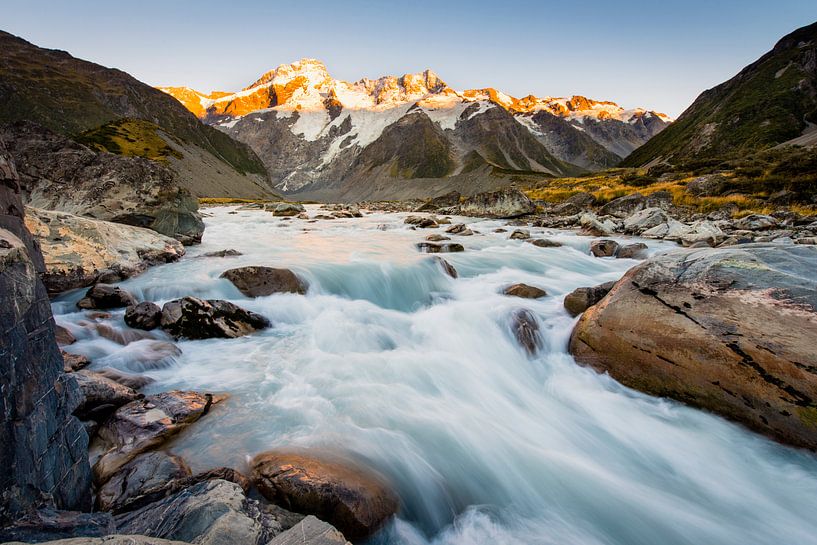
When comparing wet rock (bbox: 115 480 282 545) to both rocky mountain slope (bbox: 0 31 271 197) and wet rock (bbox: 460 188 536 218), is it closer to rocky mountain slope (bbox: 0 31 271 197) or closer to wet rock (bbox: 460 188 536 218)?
wet rock (bbox: 460 188 536 218)

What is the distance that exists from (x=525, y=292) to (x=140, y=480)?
8.14 metres

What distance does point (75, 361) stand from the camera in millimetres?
4879

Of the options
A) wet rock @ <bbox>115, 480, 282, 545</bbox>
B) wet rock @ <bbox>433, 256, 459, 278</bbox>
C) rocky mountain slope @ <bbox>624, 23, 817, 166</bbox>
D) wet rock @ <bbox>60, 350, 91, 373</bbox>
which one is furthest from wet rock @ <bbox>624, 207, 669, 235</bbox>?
rocky mountain slope @ <bbox>624, 23, 817, 166</bbox>

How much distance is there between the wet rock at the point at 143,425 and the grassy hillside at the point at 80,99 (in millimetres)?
105481

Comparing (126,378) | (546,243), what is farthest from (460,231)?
(126,378)

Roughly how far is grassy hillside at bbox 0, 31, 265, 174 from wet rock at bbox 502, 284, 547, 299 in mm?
104307

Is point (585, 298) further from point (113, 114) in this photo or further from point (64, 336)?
point (113, 114)

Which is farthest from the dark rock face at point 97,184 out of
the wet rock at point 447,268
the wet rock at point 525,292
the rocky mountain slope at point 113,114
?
the rocky mountain slope at point 113,114

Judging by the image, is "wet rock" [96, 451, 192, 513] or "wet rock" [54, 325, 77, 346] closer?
"wet rock" [96, 451, 192, 513]

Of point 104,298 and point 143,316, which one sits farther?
point 104,298

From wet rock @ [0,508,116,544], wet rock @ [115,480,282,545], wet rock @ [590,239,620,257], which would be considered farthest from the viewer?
wet rock @ [590,239,620,257]

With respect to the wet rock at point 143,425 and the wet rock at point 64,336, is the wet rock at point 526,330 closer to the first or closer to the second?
the wet rock at point 143,425

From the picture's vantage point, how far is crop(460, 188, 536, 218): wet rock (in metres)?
29.9

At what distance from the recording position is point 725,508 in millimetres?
3922
